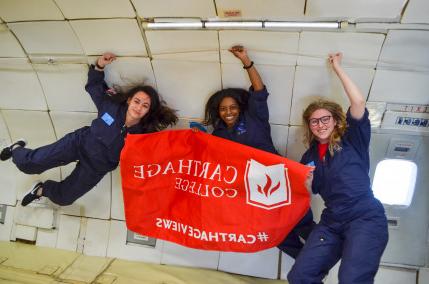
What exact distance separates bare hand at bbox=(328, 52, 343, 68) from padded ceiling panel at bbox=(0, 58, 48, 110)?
2.42 meters

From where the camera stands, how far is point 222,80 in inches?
100

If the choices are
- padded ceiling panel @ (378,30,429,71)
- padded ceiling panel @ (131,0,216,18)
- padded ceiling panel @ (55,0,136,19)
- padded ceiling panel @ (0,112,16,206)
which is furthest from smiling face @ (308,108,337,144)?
padded ceiling panel @ (0,112,16,206)

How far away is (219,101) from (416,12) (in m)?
1.38

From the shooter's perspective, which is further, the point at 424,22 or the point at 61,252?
the point at 61,252

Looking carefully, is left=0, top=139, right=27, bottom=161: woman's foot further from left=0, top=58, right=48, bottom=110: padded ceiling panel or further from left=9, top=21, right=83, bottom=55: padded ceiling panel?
left=9, top=21, right=83, bottom=55: padded ceiling panel

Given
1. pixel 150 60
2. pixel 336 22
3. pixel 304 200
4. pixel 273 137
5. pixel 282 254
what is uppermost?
pixel 336 22

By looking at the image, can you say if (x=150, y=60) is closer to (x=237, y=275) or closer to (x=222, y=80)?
(x=222, y=80)

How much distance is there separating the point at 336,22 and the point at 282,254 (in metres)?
1.88

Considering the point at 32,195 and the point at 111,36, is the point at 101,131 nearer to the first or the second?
the point at 111,36

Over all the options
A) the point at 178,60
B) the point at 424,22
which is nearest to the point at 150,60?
the point at 178,60

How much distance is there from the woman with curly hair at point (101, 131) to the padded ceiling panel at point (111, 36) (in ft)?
0.27

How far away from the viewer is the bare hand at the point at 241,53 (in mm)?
2311

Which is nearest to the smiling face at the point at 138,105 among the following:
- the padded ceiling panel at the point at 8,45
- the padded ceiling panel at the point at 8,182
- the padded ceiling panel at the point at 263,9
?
the padded ceiling panel at the point at 263,9

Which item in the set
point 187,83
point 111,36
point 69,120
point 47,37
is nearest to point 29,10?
point 47,37
